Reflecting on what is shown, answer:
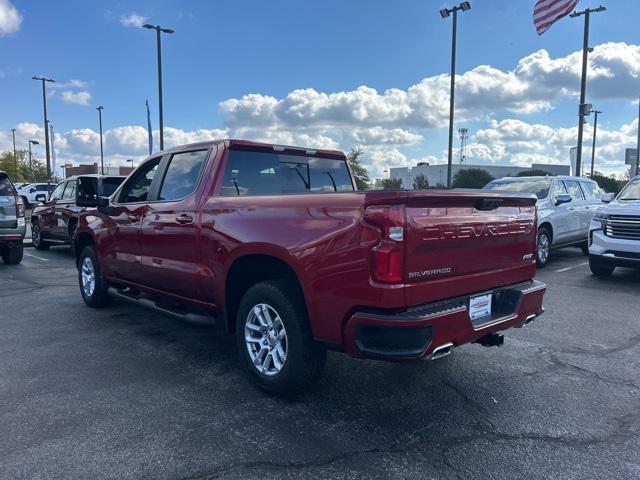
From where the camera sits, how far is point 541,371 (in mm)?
4422

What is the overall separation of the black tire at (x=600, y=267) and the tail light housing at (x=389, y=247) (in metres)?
7.09

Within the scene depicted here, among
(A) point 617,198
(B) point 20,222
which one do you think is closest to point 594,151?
(A) point 617,198

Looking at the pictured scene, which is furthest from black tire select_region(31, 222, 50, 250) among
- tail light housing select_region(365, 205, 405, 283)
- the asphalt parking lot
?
tail light housing select_region(365, 205, 405, 283)

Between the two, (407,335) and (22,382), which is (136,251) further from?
(407,335)

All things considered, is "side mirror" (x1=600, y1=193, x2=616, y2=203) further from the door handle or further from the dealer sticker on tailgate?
the door handle

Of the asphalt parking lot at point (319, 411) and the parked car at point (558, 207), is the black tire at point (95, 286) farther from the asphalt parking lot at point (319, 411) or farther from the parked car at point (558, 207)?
the parked car at point (558, 207)

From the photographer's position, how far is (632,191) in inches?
367

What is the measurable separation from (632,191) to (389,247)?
817 cm

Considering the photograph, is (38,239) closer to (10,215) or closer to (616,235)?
(10,215)

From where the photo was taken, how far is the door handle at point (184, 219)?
14.8ft

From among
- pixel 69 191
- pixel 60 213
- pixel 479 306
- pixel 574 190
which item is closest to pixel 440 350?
pixel 479 306

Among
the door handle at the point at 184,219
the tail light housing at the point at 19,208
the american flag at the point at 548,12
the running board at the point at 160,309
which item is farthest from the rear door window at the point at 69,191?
the american flag at the point at 548,12

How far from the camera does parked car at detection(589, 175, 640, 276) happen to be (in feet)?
27.1

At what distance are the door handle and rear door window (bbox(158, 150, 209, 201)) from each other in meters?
0.22
